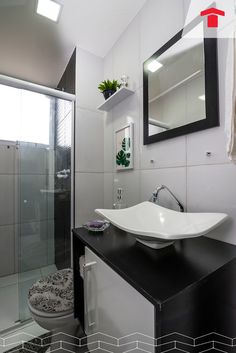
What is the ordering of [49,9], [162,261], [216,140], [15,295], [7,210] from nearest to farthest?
[162,261] < [216,140] < [49,9] < [15,295] < [7,210]

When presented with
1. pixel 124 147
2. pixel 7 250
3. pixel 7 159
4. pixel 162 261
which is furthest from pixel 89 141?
pixel 7 250

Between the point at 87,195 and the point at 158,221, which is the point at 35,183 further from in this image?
the point at 158,221

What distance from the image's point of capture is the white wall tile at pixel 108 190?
5.68 ft

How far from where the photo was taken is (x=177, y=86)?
1.06 meters

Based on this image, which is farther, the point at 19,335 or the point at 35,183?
the point at 35,183

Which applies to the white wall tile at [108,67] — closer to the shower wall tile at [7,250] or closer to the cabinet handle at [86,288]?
the cabinet handle at [86,288]

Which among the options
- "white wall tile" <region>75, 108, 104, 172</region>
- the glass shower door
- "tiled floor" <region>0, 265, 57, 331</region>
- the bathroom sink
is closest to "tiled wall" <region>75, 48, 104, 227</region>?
"white wall tile" <region>75, 108, 104, 172</region>

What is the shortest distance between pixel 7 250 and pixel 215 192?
88.1 inches

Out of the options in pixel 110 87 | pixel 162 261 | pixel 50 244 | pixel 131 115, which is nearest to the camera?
pixel 162 261

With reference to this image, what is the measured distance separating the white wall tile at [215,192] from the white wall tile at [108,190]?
2.90 feet

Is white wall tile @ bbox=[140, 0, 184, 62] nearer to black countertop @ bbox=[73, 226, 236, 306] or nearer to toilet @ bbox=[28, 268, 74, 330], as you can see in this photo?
black countertop @ bbox=[73, 226, 236, 306]

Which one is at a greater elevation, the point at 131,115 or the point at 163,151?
the point at 131,115

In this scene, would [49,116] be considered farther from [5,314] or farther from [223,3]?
[5,314]

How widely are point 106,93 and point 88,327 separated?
5.46 ft
